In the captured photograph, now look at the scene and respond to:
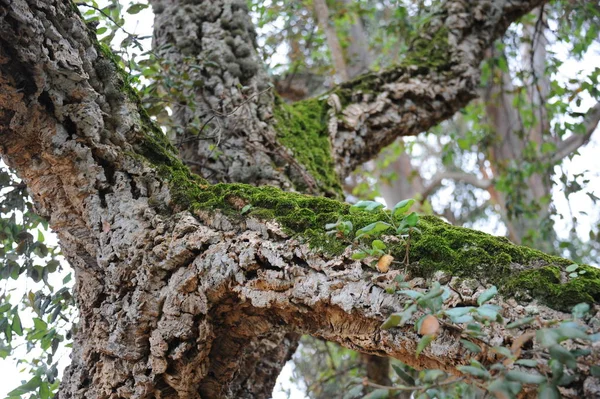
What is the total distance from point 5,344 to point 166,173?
1.20 metres

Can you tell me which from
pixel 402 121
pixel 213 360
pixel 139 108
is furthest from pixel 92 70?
pixel 402 121

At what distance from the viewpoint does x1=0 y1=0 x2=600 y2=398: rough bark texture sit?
66.1 inches

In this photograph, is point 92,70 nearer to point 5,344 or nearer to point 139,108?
point 139,108

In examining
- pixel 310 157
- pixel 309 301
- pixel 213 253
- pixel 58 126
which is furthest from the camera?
pixel 310 157

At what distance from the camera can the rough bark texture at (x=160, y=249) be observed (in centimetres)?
168

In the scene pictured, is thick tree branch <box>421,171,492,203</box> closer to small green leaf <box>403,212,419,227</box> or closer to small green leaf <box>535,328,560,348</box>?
small green leaf <box>403,212,419,227</box>

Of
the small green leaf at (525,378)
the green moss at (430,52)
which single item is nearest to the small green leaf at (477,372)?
the small green leaf at (525,378)

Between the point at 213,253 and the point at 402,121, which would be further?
the point at 402,121

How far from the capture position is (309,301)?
1750 mm

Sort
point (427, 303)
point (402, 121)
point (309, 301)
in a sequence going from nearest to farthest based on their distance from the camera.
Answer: point (427, 303) → point (309, 301) → point (402, 121)

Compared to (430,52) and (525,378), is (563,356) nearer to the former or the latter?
(525,378)

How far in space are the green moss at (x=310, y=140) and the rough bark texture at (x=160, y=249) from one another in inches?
35.2

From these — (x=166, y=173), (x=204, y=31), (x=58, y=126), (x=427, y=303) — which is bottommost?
(x=427, y=303)

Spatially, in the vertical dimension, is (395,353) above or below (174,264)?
below
